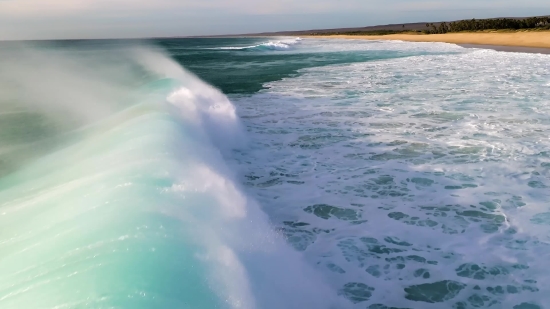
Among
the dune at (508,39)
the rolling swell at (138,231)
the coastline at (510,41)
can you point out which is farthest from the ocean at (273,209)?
the dune at (508,39)

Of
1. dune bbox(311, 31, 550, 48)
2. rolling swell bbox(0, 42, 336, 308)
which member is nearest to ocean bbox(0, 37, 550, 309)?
rolling swell bbox(0, 42, 336, 308)

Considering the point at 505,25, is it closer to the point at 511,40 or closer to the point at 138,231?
the point at 511,40

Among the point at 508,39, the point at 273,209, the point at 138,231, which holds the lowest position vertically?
the point at 273,209

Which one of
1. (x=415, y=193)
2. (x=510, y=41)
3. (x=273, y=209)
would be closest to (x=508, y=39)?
(x=510, y=41)

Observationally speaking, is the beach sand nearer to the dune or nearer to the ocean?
the dune

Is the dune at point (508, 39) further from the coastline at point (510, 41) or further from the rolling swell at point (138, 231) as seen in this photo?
the rolling swell at point (138, 231)
